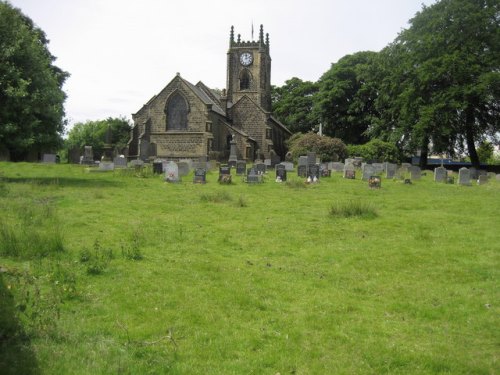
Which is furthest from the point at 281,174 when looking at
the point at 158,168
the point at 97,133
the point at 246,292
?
the point at 97,133

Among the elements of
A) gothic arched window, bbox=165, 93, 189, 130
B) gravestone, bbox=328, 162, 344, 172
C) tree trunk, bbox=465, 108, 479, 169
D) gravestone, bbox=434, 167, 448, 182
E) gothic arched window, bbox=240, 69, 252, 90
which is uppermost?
gothic arched window, bbox=240, 69, 252, 90

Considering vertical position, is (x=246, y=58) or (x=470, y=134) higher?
(x=246, y=58)

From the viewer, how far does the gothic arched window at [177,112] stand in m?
43.1

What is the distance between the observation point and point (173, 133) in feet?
141

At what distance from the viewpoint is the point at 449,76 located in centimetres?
3419

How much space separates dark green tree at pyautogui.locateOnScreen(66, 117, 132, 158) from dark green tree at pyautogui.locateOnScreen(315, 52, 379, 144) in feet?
85.0

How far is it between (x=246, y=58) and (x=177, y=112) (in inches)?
480

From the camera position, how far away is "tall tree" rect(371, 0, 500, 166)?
Answer: 32.6 metres

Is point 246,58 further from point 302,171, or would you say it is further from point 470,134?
point 302,171

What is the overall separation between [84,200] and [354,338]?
10.4 m

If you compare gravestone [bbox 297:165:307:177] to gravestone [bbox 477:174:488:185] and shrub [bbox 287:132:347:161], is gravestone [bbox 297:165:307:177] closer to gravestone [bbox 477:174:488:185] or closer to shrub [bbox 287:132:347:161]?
gravestone [bbox 477:174:488:185]

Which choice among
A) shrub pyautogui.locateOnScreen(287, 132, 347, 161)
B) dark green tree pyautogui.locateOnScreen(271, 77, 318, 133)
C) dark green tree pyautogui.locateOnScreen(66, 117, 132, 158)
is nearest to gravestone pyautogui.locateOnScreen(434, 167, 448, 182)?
shrub pyautogui.locateOnScreen(287, 132, 347, 161)

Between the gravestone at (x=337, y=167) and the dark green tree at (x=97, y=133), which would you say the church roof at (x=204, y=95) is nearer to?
the dark green tree at (x=97, y=133)

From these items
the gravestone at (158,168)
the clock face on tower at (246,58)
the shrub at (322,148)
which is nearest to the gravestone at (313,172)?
the gravestone at (158,168)
